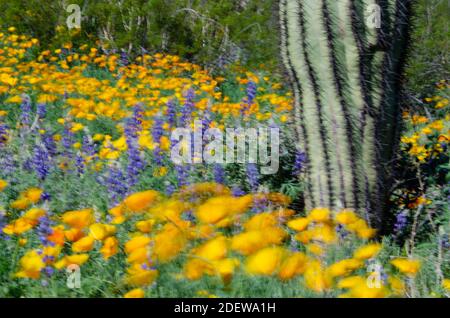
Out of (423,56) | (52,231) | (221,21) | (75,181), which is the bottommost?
(52,231)

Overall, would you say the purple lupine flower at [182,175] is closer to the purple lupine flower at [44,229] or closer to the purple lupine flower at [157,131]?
the purple lupine flower at [157,131]

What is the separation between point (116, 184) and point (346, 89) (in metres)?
1.04

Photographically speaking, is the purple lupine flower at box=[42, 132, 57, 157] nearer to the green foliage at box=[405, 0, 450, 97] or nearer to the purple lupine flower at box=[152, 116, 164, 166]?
the purple lupine flower at box=[152, 116, 164, 166]

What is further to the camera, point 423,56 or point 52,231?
point 423,56

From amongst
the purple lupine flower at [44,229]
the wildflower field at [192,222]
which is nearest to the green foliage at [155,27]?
the wildflower field at [192,222]

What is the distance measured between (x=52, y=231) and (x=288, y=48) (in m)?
1.23

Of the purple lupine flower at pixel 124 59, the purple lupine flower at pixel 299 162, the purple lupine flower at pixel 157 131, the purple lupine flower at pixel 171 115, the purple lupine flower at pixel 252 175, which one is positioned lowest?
the purple lupine flower at pixel 252 175

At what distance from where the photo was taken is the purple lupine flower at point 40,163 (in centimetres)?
307

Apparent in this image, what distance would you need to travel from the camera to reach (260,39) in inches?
288

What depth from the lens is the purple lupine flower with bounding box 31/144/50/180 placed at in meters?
3.07

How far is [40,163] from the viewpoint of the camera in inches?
122
